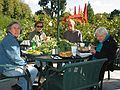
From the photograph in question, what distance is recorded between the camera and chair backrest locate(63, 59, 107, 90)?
4.58m

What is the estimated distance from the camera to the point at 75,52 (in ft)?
19.3

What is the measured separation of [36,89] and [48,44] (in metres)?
0.85

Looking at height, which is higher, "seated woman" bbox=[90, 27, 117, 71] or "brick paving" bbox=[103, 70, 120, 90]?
"seated woman" bbox=[90, 27, 117, 71]

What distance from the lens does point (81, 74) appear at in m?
4.82

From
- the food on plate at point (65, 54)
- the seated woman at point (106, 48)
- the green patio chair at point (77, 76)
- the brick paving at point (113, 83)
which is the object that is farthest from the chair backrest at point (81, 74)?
the brick paving at point (113, 83)


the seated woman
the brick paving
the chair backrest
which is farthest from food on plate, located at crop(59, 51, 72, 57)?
the brick paving

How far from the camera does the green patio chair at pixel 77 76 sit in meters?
4.59

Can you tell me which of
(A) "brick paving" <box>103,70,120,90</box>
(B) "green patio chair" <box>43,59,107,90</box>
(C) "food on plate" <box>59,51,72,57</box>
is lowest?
(A) "brick paving" <box>103,70,120,90</box>

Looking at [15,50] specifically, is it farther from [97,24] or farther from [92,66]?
[97,24]

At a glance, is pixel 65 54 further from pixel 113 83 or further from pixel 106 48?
pixel 113 83

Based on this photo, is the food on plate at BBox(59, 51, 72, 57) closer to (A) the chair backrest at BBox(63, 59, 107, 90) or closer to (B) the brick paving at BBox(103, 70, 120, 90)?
(A) the chair backrest at BBox(63, 59, 107, 90)

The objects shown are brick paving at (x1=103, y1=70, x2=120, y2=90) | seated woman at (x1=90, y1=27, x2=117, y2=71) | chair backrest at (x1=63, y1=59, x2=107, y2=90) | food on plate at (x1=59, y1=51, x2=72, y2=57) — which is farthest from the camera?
brick paving at (x1=103, y1=70, x2=120, y2=90)

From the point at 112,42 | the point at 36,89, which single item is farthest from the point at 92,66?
the point at 36,89

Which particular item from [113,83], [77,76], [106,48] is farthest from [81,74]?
[113,83]
